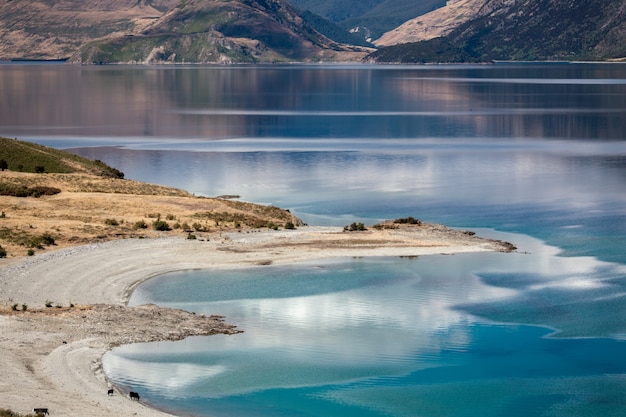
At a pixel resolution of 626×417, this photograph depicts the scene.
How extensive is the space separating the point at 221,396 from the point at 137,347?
6137 millimetres

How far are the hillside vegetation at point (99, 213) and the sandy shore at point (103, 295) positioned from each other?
2.58 m

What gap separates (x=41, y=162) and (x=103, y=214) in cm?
2732

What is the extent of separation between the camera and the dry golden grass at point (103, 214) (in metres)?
67.5

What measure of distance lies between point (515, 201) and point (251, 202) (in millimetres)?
22184

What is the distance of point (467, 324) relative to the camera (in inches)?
2028

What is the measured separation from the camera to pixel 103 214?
2965 inches

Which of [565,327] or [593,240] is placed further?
[593,240]

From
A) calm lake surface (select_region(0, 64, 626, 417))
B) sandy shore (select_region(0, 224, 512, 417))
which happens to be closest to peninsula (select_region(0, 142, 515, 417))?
sandy shore (select_region(0, 224, 512, 417))

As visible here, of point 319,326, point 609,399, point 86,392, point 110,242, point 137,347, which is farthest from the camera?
point 110,242

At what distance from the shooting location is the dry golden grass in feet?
221

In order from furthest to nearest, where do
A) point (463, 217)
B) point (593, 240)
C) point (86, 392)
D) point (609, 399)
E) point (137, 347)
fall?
1. point (463, 217)
2. point (593, 240)
3. point (137, 347)
4. point (609, 399)
5. point (86, 392)

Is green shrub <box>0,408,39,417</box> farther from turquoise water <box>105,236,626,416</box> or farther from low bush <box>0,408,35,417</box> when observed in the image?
turquoise water <box>105,236,626,416</box>

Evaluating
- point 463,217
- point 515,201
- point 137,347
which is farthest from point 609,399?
point 515,201

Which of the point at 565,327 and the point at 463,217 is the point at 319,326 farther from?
the point at 463,217
